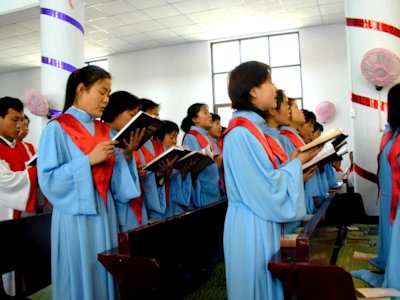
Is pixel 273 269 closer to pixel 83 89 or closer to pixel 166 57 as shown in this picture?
pixel 83 89

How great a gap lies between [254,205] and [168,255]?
3.53ft

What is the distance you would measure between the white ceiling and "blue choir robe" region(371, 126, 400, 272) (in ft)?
18.6

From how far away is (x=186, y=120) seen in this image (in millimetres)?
5230

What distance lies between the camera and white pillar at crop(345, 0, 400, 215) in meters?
4.19

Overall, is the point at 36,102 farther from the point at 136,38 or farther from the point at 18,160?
the point at 136,38

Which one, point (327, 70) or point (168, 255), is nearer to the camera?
point (168, 255)

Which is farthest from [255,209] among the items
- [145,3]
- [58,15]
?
[145,3]

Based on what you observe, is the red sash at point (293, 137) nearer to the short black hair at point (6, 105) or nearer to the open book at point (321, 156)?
the open book at point (321, 156)

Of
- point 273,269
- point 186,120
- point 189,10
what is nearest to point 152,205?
point 273,269

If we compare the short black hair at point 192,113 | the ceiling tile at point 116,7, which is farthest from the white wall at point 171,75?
the short black hair at point 192,113

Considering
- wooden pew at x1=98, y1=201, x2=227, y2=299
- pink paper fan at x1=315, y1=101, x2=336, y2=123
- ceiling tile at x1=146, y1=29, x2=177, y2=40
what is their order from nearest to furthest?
wooden pew at x1=98, y1=201, x2=227, y2=299 < pink paper fan at x1=315, y1=101, x2=336, y2=123 < ceiling tile at x1=146, y1=29, x2=177, y2=40

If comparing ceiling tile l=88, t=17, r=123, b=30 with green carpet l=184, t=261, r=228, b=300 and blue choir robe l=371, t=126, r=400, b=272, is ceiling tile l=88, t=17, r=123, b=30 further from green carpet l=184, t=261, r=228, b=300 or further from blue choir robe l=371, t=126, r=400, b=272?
blue choir robe l=371, t=126, r=400, b=272

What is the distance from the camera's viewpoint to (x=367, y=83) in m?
4.31

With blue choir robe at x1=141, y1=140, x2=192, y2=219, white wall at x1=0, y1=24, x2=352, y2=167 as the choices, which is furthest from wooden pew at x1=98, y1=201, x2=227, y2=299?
white wall at x1=0, y1=24, x2=352, y2=167
